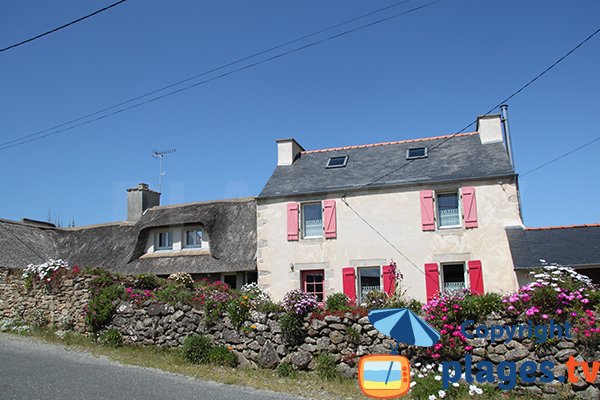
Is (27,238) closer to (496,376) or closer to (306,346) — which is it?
(306,346)

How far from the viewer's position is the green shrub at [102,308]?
12.5 metres

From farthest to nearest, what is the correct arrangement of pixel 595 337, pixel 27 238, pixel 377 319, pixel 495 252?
pixel 27 238 → pixel 495 252 → pixel 595 337 → pixel 377 319

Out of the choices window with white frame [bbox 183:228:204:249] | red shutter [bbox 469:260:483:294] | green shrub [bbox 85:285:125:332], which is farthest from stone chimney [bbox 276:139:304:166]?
green shrub [bbox 85:285:125:332]

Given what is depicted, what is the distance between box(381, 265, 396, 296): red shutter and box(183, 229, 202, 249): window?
24.5 ft

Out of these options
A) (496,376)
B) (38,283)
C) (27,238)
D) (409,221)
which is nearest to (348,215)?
(409,221)

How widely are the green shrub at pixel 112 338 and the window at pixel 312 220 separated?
6427 millimetres

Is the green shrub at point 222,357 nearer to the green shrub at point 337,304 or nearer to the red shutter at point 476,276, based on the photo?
the green shrub at point 337,304

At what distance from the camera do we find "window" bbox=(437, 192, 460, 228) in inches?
595


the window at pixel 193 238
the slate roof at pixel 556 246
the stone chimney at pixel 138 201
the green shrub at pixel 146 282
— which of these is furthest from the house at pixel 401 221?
the stone chimney at pixel 138 201

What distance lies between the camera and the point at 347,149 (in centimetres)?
1877

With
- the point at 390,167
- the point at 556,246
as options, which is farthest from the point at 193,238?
the point at 556,246

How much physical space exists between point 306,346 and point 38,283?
27.7ft

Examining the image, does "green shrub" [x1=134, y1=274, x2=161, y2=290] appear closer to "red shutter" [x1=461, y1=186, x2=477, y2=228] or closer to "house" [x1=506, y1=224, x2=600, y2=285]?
"red shutter" [x1=461, y1=186, x2=477, y2=228]

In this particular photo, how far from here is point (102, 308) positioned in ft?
41.3
